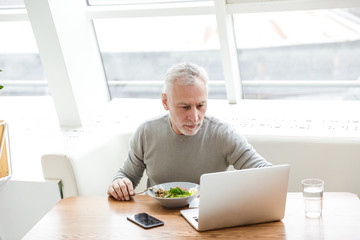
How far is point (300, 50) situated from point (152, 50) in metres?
1.03

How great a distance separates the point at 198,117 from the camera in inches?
86.2

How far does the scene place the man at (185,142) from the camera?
2.20m

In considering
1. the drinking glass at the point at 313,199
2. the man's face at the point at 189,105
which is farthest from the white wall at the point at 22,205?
the drinking glass at the point at 313,199

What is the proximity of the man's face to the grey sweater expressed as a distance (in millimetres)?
125

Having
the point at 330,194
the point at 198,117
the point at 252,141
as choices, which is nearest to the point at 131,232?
the point at 198,117

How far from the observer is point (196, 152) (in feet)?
7.67

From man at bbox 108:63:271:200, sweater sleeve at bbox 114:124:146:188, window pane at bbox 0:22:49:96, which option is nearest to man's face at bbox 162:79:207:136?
man at bbox 108:63:271:200

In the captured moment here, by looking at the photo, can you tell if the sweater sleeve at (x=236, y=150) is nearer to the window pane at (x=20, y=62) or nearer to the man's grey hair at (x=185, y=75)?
the man's grey hair at (x=185, y=75)

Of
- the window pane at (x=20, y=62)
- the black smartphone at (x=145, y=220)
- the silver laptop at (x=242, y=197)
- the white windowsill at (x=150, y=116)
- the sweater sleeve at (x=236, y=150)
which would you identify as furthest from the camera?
the window pane at (x=20, y=62)

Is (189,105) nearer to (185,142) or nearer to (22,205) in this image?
(185,142)

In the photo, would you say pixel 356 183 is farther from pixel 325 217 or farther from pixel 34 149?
pixel 34 149

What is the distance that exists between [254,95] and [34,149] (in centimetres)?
150

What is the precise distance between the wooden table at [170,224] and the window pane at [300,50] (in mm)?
1406

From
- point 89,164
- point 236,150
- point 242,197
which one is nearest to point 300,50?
point 236,150
